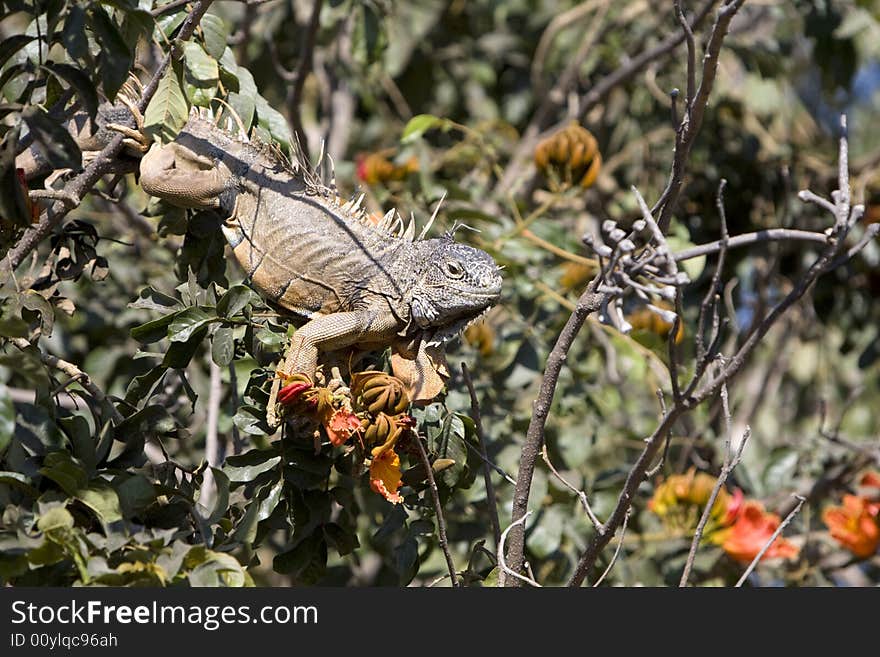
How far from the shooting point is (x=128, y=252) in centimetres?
463

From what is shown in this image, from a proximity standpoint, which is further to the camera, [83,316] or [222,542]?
[83,316]

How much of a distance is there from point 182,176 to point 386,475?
37.1 inches

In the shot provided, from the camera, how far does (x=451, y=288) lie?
2732mm

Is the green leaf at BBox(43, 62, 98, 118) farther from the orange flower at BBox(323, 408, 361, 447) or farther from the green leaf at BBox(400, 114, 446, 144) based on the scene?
the green leaf at BBox(400, 114, 446, 144)

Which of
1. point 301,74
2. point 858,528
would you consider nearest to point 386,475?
point 301,74

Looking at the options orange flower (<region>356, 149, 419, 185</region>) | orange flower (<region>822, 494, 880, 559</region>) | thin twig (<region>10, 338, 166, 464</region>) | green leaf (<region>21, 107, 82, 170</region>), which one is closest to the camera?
green leaf (<region>21, 107, 82, 170</region>)

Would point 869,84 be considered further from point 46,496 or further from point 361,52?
point 46,496

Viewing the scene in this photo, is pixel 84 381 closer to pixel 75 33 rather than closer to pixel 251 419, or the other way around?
pixel 251 419

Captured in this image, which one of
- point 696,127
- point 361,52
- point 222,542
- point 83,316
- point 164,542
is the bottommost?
point 83,316

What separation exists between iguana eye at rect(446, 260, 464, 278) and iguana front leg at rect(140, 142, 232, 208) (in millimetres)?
606

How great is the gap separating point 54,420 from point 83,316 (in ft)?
6.95

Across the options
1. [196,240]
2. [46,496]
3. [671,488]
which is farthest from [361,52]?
[46,496]

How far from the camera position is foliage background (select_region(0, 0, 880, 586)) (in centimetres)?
230

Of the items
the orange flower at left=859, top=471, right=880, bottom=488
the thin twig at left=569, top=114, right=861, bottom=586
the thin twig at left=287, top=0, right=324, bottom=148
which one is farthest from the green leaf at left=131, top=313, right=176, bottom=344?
the orange flower at left=859, top=471, right=880, bottom=488
